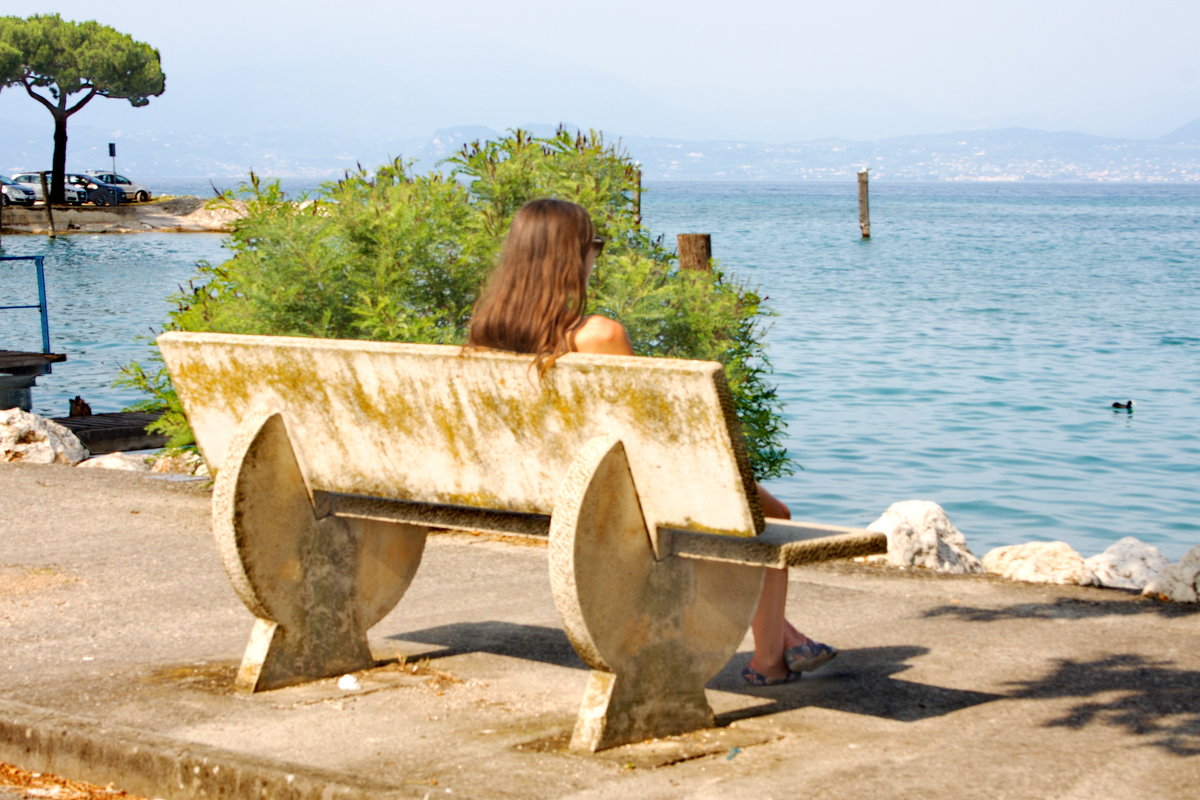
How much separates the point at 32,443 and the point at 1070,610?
7847 mm

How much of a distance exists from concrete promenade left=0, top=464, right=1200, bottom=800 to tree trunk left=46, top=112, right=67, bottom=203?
228 ft

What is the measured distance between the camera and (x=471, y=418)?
421cm

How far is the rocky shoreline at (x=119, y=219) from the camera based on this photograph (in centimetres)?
7412

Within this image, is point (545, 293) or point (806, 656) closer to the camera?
point (545, 293)

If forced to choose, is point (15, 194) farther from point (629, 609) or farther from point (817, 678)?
point (629, 609)

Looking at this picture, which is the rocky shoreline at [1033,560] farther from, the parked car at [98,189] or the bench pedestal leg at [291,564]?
the parked car at [98,189]

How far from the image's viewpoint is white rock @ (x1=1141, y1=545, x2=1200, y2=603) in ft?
20.8

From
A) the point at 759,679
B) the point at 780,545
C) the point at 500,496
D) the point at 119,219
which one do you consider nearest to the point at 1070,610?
the point at 759,679

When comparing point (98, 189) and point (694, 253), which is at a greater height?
point (98, 189)

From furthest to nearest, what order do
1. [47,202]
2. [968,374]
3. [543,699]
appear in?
[47,202] → [968,374] → [543,699]

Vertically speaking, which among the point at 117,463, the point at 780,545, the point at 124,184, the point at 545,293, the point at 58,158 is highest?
the point at 58,158

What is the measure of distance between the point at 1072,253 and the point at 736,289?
59.7 meters

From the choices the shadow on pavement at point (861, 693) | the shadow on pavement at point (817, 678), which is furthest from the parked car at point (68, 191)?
the shadow on pavement at point (861, 693)

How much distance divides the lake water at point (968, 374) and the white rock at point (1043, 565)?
2902 millimetres
